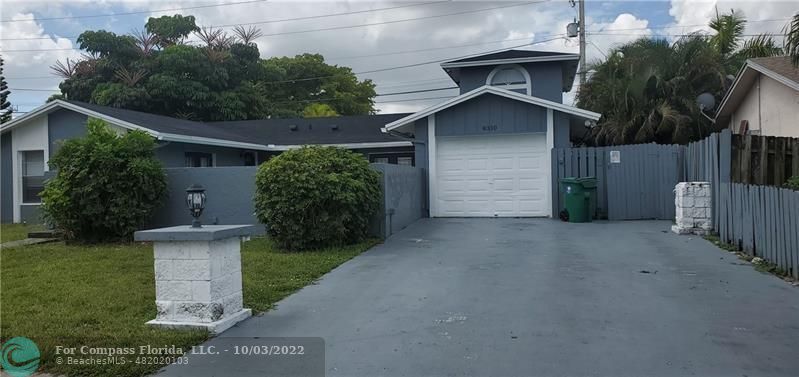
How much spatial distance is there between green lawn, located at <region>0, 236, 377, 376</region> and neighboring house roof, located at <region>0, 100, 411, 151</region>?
206 inches

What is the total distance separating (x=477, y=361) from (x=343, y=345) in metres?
1.22

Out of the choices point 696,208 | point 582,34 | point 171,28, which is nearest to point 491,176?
point 696,208

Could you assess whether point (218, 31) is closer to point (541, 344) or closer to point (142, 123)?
point (142, 123)

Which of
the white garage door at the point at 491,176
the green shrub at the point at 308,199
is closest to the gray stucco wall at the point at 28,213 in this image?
the green shrub at the point at 308,199

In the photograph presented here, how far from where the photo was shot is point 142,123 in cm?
1675

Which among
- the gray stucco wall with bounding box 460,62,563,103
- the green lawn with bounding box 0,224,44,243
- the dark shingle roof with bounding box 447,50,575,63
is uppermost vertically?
the dark shingle roof with bounding box 447,50,575,63

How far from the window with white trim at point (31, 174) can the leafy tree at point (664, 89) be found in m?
17.1

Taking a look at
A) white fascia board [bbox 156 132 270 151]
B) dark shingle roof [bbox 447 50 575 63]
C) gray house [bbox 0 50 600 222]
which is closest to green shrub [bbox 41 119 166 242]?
gray house [bbox 0 50 600 222]

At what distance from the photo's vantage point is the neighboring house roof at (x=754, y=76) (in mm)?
13023

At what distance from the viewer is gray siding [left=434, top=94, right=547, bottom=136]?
15.8 metres

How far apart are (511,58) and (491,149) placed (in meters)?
5.43

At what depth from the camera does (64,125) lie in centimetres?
1745

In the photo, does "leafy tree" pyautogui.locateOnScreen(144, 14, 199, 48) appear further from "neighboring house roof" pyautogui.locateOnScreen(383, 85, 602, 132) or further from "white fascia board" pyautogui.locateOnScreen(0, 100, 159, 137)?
"neighboring house roof" pyautogui.locateOnScreen(383, 85, 602, 132)

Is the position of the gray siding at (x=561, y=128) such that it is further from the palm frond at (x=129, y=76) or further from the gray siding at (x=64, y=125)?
the palm frond at (x=129, y=76)
